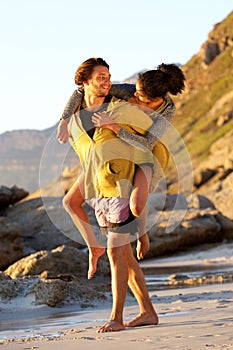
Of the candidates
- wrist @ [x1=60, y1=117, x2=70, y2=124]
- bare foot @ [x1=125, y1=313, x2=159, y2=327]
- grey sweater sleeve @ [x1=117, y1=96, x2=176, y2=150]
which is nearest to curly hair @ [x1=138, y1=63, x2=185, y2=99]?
grey sweater sleeve @ [x1=117, y1=96, x2=176, y2=150]

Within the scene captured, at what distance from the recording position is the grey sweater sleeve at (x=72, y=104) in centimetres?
650

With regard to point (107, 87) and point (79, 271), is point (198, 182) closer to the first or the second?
point (79, 271)

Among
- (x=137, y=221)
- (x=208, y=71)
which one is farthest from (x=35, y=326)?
(x=208, y=71)

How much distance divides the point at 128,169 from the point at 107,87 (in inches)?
25.8

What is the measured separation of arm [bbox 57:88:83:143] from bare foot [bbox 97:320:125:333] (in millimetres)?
1436

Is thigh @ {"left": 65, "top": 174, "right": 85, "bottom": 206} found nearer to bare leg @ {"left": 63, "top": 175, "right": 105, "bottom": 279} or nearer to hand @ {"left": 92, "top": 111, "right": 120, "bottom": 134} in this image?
→ bare leg @ {"left": 63, "top": 175, "right": 105, "bottom": 279}

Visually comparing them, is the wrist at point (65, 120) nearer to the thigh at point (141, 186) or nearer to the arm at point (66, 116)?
the arm at point (66, 116)

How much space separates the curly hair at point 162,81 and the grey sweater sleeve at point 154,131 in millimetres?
122

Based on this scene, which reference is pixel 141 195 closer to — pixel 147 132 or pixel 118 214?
pixel 118 214

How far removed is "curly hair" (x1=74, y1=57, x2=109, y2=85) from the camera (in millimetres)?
6445

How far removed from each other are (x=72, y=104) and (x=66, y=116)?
0.11m

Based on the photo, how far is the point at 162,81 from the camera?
632 centimetres

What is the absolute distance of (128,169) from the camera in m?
6.23

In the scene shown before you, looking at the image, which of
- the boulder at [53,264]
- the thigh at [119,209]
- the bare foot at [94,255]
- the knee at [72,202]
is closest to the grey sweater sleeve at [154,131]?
the thigh at [119,209]
